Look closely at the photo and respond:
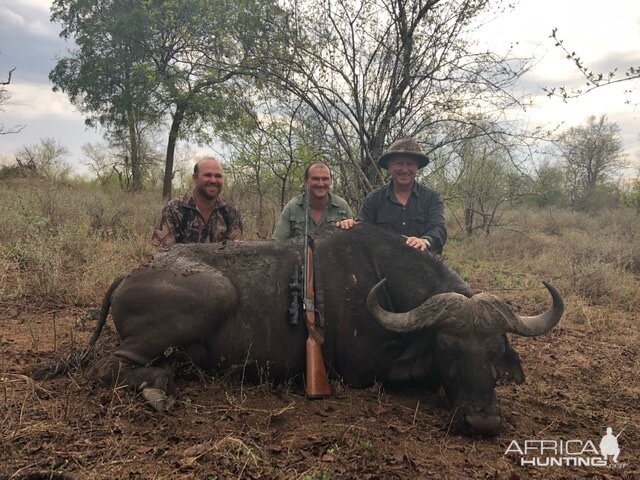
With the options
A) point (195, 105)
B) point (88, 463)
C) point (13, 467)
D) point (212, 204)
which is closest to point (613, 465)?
point (88, 463)

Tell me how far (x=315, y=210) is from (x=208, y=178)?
56.9 inches

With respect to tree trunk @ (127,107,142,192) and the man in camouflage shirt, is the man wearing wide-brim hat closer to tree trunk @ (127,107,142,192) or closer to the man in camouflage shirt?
the man in camouflage shirt

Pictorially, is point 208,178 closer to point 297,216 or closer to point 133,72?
point 297,216

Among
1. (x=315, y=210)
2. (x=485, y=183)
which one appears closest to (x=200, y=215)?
(x=315, y=210)

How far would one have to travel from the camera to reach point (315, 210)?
236 inches

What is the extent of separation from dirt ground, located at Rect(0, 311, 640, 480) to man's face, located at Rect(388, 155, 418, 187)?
2.38 m

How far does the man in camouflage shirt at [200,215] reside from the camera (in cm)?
523

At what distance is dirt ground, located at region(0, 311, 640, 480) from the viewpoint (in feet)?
8.72

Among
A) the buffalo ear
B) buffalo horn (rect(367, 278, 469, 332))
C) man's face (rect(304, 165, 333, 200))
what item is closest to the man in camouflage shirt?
man's face (rect(304, 165, 333, 200))

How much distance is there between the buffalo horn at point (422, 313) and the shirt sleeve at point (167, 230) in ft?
8.62

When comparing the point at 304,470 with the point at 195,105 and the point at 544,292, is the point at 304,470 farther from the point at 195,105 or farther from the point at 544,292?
the point at 195,105

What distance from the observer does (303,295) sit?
4.00m

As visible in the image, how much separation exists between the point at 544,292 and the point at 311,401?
5.59 meters

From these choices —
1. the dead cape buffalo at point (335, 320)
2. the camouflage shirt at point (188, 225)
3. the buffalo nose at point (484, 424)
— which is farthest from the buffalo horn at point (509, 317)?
the camouflage shirt at point (188, 225)
